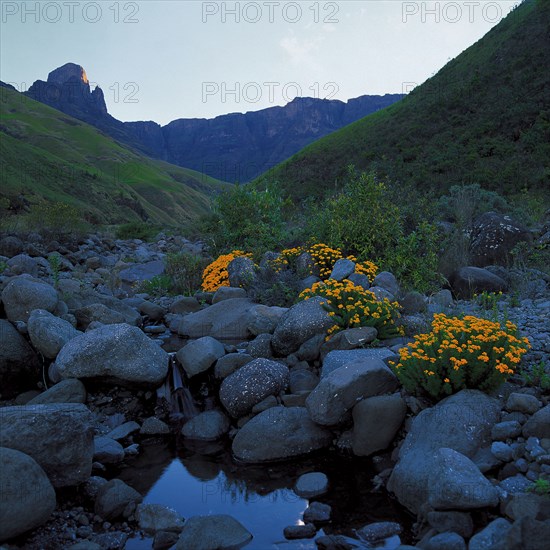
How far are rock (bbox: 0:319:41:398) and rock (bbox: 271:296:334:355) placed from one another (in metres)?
3.46

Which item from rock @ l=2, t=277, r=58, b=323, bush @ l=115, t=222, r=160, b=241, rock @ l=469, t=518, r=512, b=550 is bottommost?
rock @ l=469, t=518, r=512, b=550

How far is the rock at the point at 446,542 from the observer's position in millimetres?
3742

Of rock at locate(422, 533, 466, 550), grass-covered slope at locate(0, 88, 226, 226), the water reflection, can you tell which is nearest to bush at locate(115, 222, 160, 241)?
grass-covered slope at locate(0, 88, 226, 226)

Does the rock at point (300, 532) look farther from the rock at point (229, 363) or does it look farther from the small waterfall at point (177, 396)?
the rock at point (229, 363)

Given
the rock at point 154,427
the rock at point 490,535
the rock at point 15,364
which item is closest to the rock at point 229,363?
the rock at point 154,427

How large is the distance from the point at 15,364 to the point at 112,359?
1.56 meters

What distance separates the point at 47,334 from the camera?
7.54m

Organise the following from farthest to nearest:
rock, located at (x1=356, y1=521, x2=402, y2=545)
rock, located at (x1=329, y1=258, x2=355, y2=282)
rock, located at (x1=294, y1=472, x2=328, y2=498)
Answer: rock, located at (x1=329, y1=258, x2=355, y2=282) → rock, located at (x1=294, y1=472, x2=328, y2=498) → rock, located at (x1=356, y1=521, x2=402, y2=545)

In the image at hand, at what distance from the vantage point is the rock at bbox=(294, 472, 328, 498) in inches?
204

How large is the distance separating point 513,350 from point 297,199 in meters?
27.4

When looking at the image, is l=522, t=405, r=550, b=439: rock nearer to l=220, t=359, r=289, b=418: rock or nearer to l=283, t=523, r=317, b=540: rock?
l=283, t=523, r=317, b=540: rock

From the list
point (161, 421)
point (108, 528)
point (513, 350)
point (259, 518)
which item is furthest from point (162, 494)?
point (513, 350)

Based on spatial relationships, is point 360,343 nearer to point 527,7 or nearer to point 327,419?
point 327,419

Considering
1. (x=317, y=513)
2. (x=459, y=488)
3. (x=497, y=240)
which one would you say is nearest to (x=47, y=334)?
(x=317, y=513)
